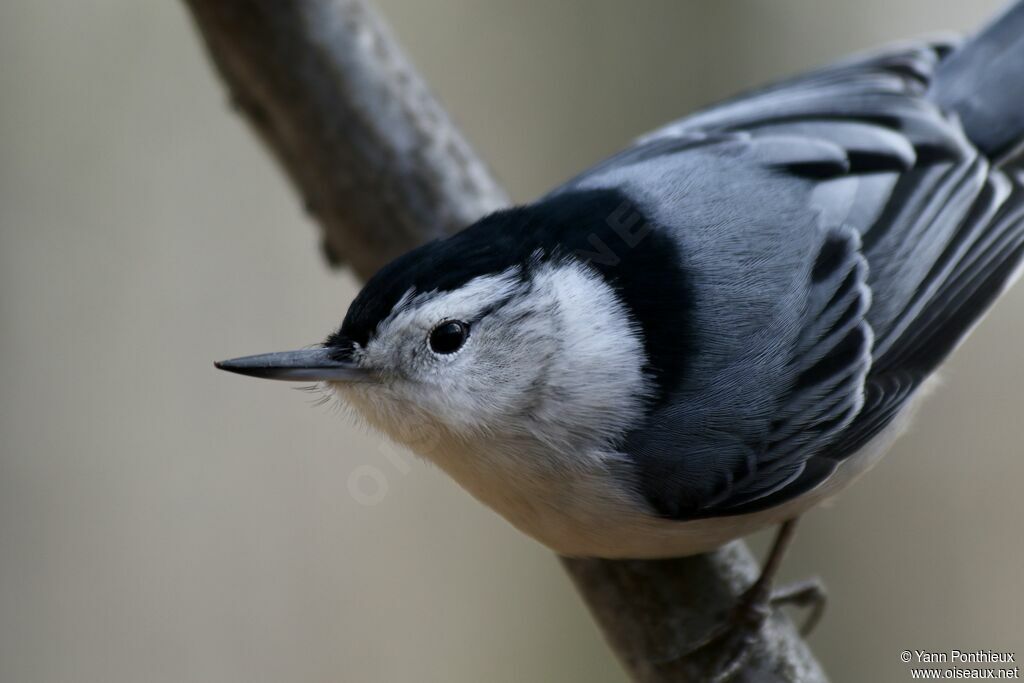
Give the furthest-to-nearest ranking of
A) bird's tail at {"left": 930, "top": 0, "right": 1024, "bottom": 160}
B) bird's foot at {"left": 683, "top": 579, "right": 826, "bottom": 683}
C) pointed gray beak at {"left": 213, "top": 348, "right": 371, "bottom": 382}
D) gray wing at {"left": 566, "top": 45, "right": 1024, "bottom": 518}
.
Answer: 1. bird's tail at {"left": 930, "top": 0, "right": 1024, "bottom": 160}
2. bird's foot at {"left": 683, "top": 579, "right": 826, "bottom": 683}
3. gray wing at {"left": 566, "top": 45, "right": 1024, "bottom": 518}
4. pointed gray beak at {"left": 213, "top": 348, "right": 371, "bottom": 382}

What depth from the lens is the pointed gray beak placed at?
1.18m

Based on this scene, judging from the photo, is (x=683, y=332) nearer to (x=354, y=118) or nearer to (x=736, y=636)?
(x=736, y=636)

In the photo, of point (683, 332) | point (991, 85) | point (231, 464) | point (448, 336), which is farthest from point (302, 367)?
point (231, 464)

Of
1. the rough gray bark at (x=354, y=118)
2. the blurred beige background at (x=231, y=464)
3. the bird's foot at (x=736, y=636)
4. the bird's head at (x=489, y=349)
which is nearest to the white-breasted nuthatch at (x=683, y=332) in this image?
the bird's head at (x=489, y=349)

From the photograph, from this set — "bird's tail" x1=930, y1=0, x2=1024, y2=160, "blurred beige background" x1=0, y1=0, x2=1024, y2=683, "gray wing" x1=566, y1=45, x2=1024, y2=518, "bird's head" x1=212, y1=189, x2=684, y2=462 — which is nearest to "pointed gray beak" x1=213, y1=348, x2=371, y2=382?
"bird's head" x1=212, y1=189, x2=684, y2=462

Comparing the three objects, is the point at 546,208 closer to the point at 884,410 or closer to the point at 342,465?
the point at 884,410

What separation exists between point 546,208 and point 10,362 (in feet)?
6.75

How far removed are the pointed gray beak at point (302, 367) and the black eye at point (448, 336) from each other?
0.08 m

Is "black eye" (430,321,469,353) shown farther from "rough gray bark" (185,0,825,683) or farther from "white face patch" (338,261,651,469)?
"rough gray bark" (185,0,825,683)

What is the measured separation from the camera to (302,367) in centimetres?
120

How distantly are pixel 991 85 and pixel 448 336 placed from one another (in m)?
1.02

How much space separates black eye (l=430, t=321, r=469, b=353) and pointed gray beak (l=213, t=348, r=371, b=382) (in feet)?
0.28

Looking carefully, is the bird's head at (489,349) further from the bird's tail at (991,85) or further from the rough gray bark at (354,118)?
the bird's tail at (991,85)

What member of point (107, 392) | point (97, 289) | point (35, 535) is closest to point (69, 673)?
point (35, 535)
